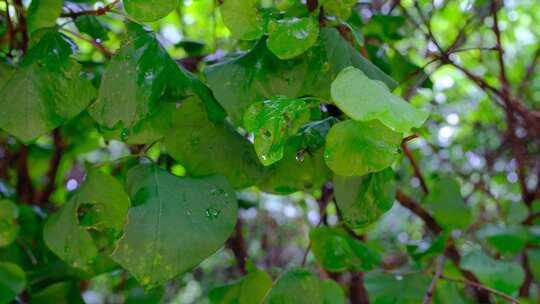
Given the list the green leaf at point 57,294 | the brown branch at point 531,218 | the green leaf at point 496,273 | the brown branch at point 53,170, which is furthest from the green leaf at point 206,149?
the brown branch at point 531,218

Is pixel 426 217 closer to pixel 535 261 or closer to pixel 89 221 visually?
pixel 535 261

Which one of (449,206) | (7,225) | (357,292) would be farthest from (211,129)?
(357,292)

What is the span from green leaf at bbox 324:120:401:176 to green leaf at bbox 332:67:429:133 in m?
0.04

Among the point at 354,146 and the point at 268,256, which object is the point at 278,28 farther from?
the point at 268,256

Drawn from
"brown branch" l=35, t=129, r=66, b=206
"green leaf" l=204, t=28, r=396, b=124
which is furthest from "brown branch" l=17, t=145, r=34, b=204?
"green leaf" l=204, t=28, r=396, b=124

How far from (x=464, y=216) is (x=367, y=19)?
332 mm

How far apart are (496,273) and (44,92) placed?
0.57 meters

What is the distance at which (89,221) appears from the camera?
500 mm

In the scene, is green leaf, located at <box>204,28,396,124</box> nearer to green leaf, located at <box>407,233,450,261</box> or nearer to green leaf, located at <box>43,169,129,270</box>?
green leaf, located at <box>43,169,129,270</box>

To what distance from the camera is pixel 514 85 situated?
1.65 metres

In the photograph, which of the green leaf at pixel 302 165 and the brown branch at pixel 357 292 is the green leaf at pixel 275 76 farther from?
the brown branch at pixel 357 292

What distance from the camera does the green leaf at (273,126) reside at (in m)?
0.38

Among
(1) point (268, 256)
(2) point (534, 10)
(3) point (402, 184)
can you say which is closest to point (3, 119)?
(3) point (402, 184)

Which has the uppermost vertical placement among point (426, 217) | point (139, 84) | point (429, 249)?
point (139, 84)
